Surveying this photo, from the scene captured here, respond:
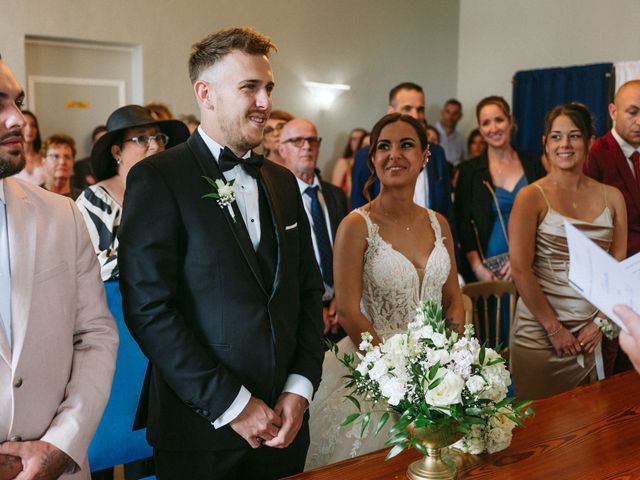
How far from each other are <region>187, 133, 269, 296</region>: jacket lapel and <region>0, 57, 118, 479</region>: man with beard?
0.37m

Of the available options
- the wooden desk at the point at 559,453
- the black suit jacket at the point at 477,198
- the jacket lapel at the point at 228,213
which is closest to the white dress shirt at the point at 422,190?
the black suit jacket at the point at 477,198

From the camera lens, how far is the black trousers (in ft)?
6.35

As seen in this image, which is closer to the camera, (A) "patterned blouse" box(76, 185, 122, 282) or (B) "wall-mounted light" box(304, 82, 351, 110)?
(A) "patterned blouse" box(76, 185, 122, 282)

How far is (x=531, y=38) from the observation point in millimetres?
8773

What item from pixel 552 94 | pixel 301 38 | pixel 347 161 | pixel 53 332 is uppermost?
pixel 301 38

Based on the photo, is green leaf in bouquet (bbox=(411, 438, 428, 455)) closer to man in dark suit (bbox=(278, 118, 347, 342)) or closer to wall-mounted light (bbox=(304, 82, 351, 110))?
man in dark suit (bbox=(278, 118, 347, 342))

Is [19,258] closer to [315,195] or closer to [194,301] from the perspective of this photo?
[194,301]

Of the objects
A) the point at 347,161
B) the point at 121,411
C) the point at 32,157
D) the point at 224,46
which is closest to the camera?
the point at 224,46

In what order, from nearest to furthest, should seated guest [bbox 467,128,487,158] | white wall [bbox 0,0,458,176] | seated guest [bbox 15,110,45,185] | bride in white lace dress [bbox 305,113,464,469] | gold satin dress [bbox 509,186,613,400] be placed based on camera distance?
bride in white lace dress [bbox 305,113,464,469], gold satin dress [bbox 509,186,613,400], seated guest [bbox 15,110,45,185], white wall [bbox 0,0,458,176], seated guest [bbox 467,128,487,158]

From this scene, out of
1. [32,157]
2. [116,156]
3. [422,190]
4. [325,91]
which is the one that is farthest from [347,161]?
[116,156]

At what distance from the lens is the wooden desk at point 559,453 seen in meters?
1.77

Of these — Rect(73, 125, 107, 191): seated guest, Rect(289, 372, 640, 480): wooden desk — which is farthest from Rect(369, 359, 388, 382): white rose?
Rect(73, 125, 107, 191): seated guest

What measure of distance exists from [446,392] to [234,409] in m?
0.59

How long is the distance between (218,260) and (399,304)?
1.08 meters
